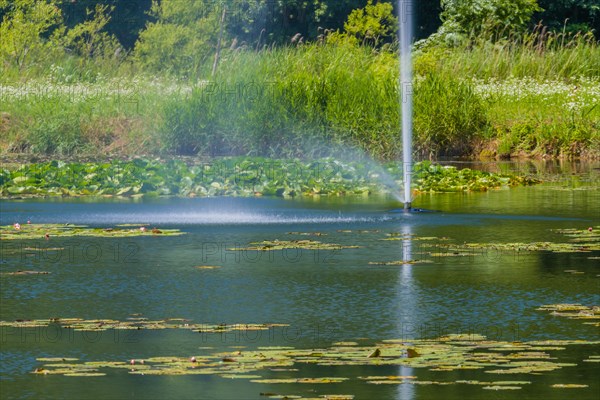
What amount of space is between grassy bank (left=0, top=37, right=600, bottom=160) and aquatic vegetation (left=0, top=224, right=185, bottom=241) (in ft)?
38.3

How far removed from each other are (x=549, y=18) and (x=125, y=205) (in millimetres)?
35325

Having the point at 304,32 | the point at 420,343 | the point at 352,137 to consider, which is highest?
the point at 304,32

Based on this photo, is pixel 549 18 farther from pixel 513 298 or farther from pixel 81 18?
pixel 513 298

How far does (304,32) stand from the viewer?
48.7 meters

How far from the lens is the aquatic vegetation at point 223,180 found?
60.7 ft

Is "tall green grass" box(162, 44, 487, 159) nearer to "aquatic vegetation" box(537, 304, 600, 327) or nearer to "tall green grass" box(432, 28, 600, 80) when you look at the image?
"tall green grass" box(432, 28, 600, 80)

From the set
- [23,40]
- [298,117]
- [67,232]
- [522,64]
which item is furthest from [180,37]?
[67,232]

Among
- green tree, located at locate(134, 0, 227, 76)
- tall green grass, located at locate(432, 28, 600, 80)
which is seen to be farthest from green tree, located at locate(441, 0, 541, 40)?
green tree, located at locate(134, 0, 227, 76)

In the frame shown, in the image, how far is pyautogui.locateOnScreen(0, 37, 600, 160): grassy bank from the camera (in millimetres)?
25234

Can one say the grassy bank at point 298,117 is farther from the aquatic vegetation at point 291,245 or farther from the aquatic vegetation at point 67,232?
the aquatic vegetation at point 291,245

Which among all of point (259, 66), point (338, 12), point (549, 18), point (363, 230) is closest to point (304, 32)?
point (338, 12)

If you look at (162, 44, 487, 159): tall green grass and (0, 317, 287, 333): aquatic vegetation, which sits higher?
(162, 44, 487, 159): tall green grass

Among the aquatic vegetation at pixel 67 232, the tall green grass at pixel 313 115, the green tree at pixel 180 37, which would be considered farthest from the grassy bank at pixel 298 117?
the green tree at pixel 180 37

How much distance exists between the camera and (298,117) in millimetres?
25250
